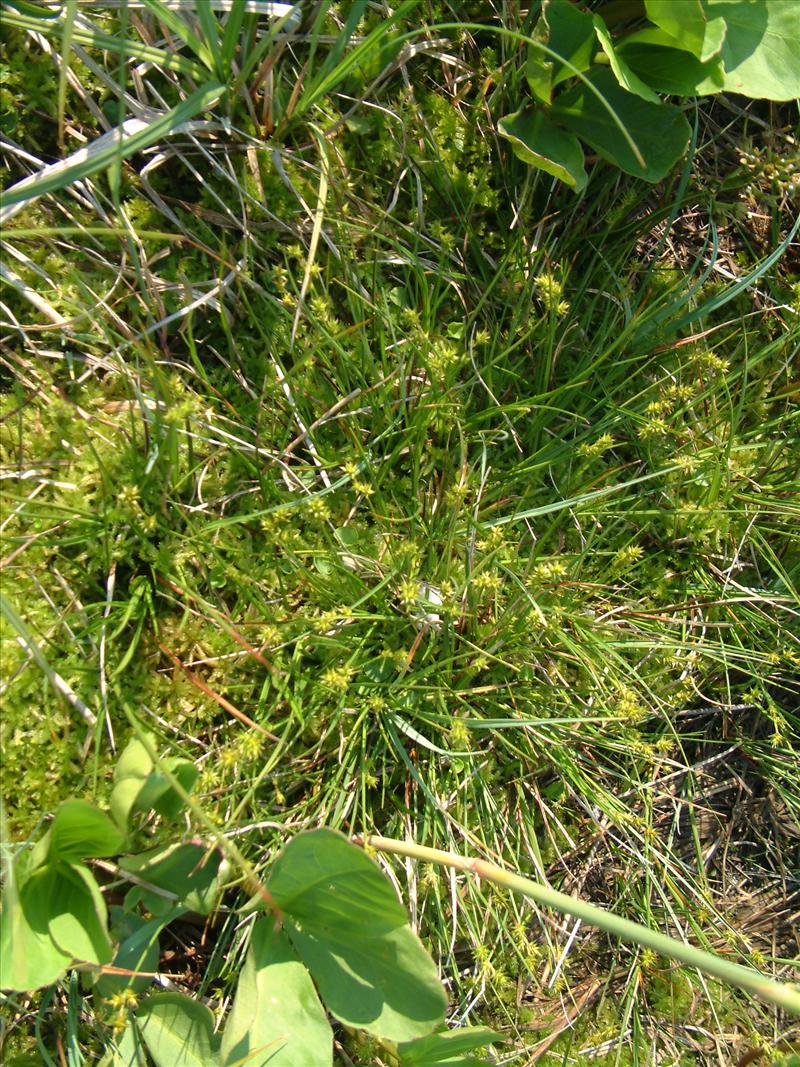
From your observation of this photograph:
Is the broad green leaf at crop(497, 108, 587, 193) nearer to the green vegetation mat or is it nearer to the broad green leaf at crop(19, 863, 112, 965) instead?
the green vegetation mat

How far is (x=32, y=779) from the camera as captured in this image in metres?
1.72

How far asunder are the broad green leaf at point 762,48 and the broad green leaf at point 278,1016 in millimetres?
2165

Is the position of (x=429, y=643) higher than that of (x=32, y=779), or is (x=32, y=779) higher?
(x=429, y=643)

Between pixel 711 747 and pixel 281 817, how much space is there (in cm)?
122

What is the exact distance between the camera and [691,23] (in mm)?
1719

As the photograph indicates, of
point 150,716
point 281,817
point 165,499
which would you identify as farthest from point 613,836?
point 165,499

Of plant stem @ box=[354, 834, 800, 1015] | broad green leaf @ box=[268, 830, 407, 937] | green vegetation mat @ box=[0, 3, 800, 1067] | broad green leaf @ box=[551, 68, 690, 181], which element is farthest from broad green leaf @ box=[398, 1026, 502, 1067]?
broad green leaf @ box=[551, 68, 690, 181]

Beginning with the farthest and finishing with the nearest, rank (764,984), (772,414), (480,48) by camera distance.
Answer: (772,414)
(480,48)
(764,984)

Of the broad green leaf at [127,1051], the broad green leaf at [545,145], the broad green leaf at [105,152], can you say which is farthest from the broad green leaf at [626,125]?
the broad green leaf at [127,1051]

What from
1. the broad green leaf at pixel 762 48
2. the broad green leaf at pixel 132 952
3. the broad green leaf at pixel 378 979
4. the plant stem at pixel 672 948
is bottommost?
the broad green leaf at pixel 132 952

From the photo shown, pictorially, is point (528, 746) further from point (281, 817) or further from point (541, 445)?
point (541, 445)

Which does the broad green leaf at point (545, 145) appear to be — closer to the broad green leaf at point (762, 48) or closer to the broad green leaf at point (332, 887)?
the broad green leaf at point (762, 48)

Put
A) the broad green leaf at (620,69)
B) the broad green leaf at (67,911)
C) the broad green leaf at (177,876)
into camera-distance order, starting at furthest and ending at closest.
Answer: the broad green leaf at (620,69)
the broad green leaf at (177,876)
the broad green leaf at (67,911)

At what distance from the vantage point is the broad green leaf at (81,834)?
1480 mm
